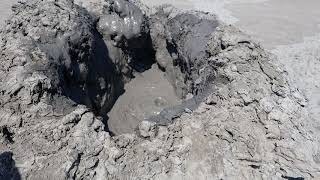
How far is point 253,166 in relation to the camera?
2.66m

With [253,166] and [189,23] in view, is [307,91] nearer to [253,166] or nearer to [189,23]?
[189,23]

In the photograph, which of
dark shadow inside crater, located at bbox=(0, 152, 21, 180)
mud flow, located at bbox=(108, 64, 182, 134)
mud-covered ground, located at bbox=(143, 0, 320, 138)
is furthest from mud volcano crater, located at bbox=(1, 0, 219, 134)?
mud-covered ground, located at bbox=(143, 0, 320, 138)

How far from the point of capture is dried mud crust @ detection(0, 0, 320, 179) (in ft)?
8.61

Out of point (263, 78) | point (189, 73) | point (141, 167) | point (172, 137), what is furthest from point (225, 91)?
point (189, 73)

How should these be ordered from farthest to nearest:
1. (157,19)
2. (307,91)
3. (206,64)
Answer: (307,91) < (157,19) < (206,64)

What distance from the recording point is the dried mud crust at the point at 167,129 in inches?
103

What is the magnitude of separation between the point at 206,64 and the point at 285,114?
3.91 ft

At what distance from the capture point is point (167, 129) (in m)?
2.90

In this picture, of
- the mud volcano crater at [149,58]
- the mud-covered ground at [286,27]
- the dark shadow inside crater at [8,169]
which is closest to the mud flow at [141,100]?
the mud volcano crater at [149,58]

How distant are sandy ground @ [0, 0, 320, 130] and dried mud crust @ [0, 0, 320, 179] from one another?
11.2 feet

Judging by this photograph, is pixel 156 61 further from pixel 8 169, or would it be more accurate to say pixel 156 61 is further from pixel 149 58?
pixel 8 169

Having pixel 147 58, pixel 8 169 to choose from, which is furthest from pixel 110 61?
pixel 8 169

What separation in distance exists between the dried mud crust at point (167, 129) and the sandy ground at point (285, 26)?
3.41m

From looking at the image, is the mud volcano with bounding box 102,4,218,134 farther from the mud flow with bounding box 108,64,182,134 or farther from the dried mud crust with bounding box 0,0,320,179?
the dried mud crust with bounding box 0,0,320,179
